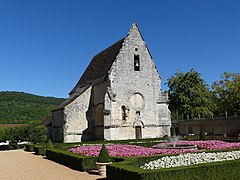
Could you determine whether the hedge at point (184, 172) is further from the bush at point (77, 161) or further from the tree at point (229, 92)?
the tree at point (229, 92)

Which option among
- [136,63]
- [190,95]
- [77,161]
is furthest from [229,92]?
[77,161]

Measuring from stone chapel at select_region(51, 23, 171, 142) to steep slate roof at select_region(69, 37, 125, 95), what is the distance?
18cm

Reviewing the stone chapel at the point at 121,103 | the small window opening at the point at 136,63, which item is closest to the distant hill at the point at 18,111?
the stone chapel at the point at 121,103

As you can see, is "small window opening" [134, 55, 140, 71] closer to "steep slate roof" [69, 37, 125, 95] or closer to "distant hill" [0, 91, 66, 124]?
"steep slate roof" [69, 37, 125, 95]

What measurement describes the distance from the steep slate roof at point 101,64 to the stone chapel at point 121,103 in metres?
0.18

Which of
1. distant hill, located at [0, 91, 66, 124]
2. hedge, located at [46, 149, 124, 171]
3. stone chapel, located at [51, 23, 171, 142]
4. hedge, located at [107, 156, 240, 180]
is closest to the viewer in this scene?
hedge, located at [107, 156, 240, 180]

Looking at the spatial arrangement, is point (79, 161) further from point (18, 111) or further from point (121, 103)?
point (18, 111)

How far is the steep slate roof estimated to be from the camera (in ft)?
95.7

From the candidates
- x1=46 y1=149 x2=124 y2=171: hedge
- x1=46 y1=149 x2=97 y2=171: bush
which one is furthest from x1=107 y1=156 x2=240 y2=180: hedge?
x1=46 y1=149 x2=97 y2=171: bush

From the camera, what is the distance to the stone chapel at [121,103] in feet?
88.4

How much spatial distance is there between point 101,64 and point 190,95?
21573 millimetres

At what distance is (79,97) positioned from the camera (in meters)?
28.6

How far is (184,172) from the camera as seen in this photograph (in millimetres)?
7652

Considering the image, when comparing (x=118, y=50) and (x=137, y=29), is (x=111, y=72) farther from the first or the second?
(x=137, y=29)
